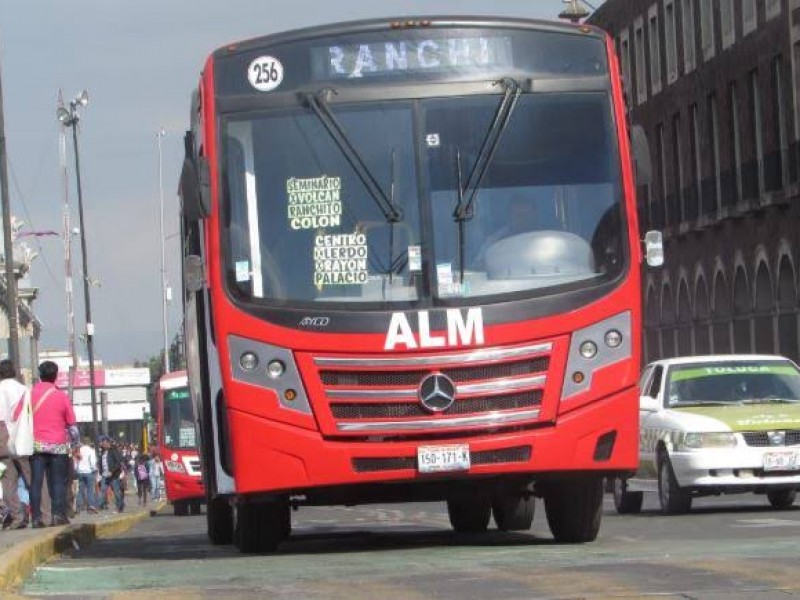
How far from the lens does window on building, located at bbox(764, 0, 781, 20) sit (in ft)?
151

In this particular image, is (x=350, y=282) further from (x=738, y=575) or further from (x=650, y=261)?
(x=738, y=575)

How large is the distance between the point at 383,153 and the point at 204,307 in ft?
5.69

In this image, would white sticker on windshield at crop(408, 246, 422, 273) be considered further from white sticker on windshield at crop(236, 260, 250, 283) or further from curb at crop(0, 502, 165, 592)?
curb at crop(0, 502, 165, 592)

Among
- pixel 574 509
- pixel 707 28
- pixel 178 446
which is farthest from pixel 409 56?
pixel 707 28

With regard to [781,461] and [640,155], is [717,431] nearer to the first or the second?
[781,461]

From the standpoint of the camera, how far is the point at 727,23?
165 ft

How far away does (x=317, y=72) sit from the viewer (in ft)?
47.6

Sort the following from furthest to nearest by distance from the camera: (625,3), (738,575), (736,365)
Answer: (625,3) < (736,365) < (738,575)

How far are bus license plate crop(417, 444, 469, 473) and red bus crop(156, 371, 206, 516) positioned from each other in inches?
1138

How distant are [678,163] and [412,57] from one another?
41373 mm

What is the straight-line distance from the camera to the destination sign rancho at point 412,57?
14.5 metres

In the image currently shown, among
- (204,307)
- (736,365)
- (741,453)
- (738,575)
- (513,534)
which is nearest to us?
(738,575)

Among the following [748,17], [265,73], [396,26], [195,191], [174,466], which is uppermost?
[748,17]

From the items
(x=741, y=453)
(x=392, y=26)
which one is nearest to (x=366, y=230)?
(x=392, y=26)
